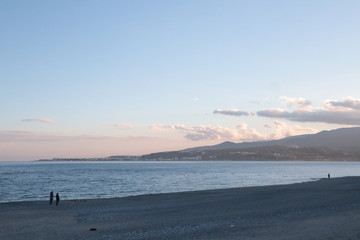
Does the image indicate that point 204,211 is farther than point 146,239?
Yes

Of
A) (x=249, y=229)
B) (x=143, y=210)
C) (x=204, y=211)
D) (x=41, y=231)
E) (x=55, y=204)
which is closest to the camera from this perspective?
(x=249, y=229)

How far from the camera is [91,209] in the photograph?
38.4 metres

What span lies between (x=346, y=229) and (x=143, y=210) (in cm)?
2041

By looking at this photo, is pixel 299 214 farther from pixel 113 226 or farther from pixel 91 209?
pixel 91 209

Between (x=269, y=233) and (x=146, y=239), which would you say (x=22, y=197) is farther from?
(x=269, y=233)

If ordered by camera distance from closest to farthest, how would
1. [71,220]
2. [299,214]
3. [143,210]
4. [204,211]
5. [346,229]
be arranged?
[346,229]
[299,214]
[71,220]
[204,211]
[143,210]

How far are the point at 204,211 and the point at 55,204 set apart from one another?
Result: 19399 millimetres

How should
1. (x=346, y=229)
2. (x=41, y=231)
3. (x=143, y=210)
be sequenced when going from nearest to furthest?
(x=346, y=229), (x=41, y=231), (x=143, y=210)

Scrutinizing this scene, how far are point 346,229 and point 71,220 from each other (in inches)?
810

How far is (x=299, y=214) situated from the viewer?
28.6 m

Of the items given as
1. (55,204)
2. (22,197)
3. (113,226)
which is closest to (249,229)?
(113,226)

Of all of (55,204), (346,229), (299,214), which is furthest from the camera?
(55,204)

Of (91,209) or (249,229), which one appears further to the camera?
(91,209)

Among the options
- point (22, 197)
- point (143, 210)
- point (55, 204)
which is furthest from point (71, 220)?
point (22, 197)
